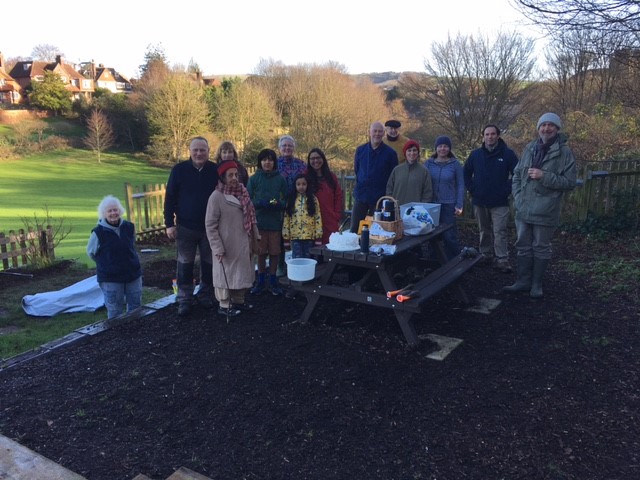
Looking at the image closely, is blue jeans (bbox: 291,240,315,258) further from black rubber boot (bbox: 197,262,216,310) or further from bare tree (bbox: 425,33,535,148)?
bare tree (bbox: 425,33,535,148)

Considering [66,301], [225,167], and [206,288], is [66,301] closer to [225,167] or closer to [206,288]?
[206,288]

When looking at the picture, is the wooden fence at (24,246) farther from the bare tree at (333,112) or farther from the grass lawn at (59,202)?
the bare tree at (333,112)

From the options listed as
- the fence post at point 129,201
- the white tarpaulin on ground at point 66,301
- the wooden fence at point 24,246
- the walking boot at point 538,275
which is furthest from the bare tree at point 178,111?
the walking boot at point 538,275

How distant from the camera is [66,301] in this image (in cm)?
696

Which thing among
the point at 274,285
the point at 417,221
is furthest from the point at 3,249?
the point at 417,221

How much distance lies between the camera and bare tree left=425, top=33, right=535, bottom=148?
70.1 feet

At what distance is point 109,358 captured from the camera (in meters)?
4.12

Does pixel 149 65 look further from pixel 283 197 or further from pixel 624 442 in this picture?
pixel 624 442

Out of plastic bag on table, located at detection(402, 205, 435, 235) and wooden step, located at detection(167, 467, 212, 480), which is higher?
plastic bag on table, located at detection(402, 205, 435, 235)

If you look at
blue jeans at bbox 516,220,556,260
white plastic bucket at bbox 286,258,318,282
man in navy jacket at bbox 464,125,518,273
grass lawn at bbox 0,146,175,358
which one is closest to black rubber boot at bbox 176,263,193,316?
white plastic bucket at bbox 286,258,318,282

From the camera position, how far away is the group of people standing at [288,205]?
5.00 meters

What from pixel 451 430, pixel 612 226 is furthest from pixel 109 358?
pixel 612 226

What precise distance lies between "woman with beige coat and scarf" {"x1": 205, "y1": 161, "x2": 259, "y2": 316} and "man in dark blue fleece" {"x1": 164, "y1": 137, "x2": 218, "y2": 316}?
209 millimetres

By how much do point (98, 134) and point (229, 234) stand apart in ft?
136
